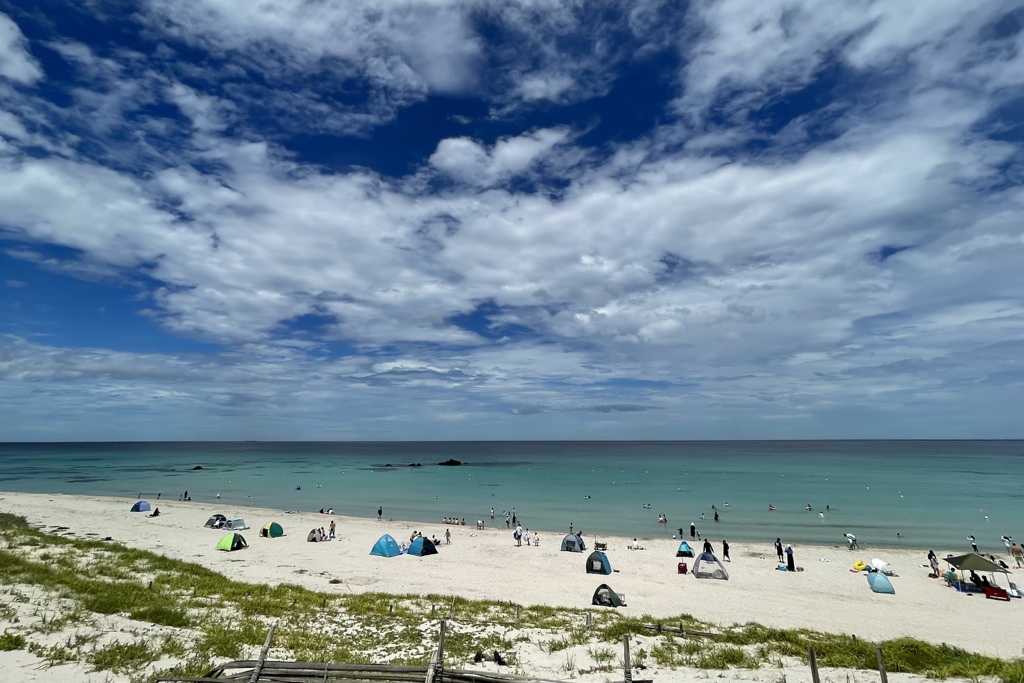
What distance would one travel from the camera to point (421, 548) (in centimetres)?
3191

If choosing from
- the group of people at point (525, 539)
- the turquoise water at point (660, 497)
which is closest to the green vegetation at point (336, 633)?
the group of people at point (525, 539)

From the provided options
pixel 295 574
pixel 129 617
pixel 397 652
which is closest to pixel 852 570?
pixel 397 652

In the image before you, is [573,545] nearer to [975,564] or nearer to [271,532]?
[975,564]

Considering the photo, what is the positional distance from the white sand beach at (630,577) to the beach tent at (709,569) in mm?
603

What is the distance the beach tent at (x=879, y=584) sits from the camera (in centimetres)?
2428

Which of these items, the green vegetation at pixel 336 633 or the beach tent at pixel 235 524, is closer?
the green vegetation at pixel 336 633

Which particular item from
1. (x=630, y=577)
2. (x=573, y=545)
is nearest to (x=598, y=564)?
(x=630, y=577)

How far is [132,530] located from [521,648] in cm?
3618

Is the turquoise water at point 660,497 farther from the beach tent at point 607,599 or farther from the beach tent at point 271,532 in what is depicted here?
the beach tent at point 607,599

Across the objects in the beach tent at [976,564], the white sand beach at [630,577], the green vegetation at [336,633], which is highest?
the beach tent at [976,564]

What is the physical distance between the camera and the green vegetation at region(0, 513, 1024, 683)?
11.2 meters

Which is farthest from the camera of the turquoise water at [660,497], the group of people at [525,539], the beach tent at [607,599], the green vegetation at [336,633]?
the turquoise water at [660,497]

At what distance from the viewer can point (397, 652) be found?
12781mm

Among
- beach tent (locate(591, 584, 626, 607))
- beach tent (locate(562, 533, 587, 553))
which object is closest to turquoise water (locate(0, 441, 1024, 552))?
beach tent (locate(562, 533, 587, 553))
